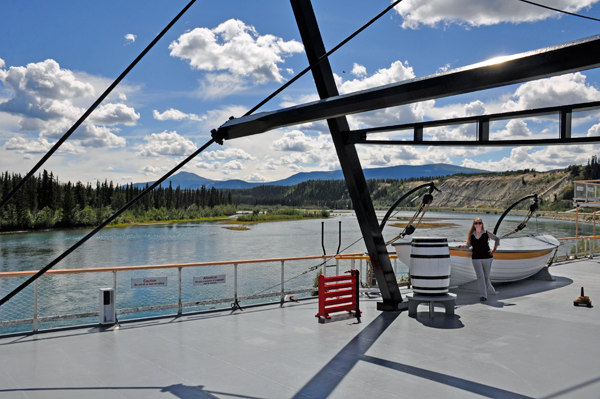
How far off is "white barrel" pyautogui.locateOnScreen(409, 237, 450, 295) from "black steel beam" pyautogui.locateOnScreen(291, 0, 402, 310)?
51 centimetres

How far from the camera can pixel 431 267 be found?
295 inches

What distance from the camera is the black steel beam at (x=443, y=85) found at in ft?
10.0

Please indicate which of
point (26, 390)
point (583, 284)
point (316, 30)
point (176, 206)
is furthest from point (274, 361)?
point (176, 206)

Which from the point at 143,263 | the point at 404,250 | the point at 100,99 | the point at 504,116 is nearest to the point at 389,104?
the point at 504,116

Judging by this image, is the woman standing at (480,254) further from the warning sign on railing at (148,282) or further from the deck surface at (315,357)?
the warning sign on railing at (148,282)

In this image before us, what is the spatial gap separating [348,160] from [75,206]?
86805 millimetres

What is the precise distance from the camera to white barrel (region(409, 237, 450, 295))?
750cm

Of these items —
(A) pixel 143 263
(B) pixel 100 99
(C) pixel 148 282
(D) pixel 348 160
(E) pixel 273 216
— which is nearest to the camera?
(B) pixel 100 99

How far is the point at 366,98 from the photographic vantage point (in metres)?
4.13

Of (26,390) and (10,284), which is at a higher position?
(26,390)

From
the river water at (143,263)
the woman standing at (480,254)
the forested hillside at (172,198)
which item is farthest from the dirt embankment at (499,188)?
the woman standing at (480,254)

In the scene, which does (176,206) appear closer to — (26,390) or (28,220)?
(28,220)

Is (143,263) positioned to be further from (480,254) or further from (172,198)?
(172,198)

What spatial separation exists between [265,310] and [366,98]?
4.98 meters
